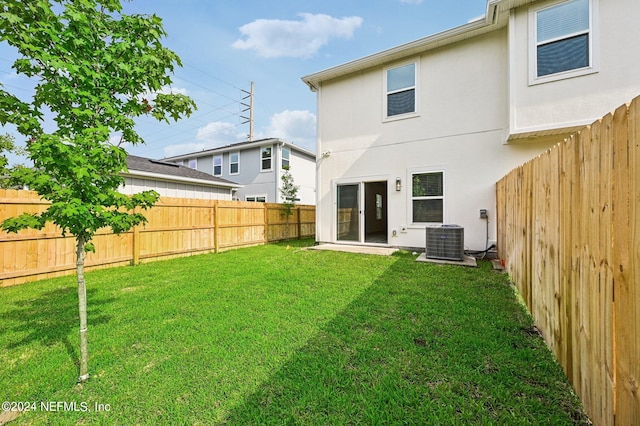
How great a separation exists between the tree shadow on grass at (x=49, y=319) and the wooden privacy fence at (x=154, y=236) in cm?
100

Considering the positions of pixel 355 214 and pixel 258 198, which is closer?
pixel 355 214

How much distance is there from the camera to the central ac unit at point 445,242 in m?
5.93

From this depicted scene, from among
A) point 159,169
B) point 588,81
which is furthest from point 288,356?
point 159,169

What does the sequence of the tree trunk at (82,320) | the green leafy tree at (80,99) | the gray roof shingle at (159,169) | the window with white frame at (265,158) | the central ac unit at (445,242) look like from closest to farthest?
1. the green leafy tree at (80,99)
2. the tree trunk at (82,320)
3. the central ac unit at (445,242)
4. the gray roof shingle at (159,169)
5. the window with white frame at (265,158)

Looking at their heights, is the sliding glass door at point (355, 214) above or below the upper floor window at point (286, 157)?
below

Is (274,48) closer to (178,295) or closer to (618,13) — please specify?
(618,13)

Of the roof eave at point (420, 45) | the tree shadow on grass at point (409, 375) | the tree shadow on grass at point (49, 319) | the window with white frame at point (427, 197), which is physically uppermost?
the roof eave at point (420, 45)

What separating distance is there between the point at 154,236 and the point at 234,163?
10055mm

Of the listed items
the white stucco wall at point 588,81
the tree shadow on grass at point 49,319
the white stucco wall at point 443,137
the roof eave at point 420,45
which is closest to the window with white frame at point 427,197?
the white stucco wall at point 443,137

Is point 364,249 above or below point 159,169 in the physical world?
below

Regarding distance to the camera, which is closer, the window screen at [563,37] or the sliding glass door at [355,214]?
the window screen at [563,37]

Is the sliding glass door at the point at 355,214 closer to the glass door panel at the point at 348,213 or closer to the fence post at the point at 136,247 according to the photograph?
the glass door panel at the point at 348,213

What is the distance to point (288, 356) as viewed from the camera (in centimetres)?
234

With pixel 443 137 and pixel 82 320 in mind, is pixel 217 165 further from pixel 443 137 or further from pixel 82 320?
pixel 82 320
